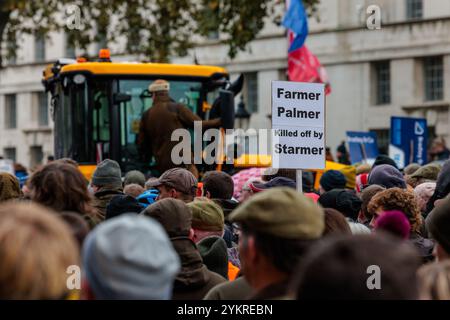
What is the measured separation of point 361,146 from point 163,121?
836 cm

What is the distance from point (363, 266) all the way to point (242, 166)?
14.5 m

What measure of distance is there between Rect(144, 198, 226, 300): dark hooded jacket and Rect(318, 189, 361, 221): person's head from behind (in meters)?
2.50

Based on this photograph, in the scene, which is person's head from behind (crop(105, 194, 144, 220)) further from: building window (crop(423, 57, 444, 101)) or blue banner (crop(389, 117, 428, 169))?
building window (crop(423, 57, 444, 101))

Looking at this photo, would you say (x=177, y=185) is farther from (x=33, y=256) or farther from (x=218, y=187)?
(x=33, y=256)

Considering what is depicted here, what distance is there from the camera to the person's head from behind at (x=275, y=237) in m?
4.66

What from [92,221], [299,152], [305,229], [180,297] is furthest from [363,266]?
[299,152]

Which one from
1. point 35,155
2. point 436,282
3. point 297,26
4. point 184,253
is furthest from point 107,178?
point 35,155

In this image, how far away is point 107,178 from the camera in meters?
8.88

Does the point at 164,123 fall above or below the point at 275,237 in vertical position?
above

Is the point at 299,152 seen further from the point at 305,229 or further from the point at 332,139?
the point at 332,139

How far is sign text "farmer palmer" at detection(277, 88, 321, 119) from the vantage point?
379 inches

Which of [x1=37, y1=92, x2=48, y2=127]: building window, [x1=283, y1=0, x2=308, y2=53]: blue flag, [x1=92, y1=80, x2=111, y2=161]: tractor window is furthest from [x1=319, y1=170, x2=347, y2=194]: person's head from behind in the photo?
[x1=37, y1=92, x2=48, y2=127]: building window

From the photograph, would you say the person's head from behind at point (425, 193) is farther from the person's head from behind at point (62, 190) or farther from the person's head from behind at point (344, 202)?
the person's head from behind at point (62, 190)

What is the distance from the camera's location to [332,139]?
45062 millimetres
